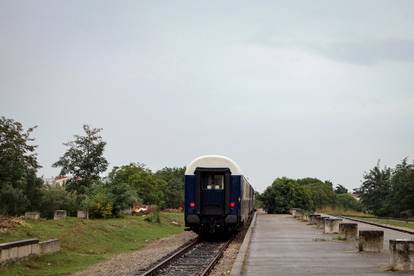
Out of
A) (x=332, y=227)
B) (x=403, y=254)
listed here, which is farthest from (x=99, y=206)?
(x=403, y=254)

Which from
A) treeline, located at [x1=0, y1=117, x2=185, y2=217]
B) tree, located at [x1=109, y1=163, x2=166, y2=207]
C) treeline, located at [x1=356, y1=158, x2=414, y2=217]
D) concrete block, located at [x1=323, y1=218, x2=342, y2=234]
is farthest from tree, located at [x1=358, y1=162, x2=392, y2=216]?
concrete block, located at [x1=323, y1=218, x2=342, y2=234]

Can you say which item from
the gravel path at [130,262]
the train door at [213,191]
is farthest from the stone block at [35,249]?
the train door at [213,191]

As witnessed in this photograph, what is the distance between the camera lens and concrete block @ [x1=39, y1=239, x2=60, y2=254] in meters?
17.8

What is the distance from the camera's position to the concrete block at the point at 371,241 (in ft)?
56.2

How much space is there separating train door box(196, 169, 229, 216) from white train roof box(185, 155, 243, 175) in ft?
1.00

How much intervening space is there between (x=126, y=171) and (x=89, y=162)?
30.4m

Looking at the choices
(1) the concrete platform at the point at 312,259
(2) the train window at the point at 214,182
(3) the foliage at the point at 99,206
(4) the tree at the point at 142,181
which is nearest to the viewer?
(1) the concrete platform at the point at 312,259

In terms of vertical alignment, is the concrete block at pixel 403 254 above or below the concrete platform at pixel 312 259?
above

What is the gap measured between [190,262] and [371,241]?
5181 mm

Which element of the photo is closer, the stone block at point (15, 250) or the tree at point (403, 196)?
the stone block at point (15, 250)

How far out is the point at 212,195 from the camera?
25469 millimetres

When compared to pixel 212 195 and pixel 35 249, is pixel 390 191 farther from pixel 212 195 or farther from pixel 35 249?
pixel 35 249

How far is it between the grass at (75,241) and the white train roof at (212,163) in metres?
3.79

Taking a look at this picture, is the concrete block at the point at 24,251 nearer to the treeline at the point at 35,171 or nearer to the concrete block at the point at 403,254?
the concrete block at the point at 403,254
